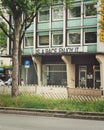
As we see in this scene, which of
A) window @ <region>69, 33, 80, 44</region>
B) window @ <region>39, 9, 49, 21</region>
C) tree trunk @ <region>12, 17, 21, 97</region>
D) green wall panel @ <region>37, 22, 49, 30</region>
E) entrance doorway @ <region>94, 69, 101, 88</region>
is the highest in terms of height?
window @ <region>39, 9, 49, 21</region>

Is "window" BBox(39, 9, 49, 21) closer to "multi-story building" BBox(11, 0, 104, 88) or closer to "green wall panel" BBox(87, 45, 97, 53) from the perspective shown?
"multi-story building" BBox(11, 0, 104, 88)

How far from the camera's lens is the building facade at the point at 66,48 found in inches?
1987

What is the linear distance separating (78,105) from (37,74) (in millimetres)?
33694

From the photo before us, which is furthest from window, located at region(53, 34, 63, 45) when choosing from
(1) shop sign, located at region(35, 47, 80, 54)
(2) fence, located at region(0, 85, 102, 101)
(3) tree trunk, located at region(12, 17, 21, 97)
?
(3) tree trunk, located at region(12, 17, 21, 97)

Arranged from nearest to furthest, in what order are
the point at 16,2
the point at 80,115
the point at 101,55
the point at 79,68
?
the point at 80,115 → the point at 16,2 → the point at 101,55 → the point at 79,68

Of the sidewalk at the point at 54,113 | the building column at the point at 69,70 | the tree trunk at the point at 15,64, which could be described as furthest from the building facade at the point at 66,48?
the sidewalk at the point at 54,113

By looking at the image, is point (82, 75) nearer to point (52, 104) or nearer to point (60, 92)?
point (60, 92)

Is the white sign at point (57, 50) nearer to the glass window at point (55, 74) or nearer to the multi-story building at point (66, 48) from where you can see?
the multi-story building at point (66, 48)

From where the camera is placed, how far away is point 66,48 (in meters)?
52.2

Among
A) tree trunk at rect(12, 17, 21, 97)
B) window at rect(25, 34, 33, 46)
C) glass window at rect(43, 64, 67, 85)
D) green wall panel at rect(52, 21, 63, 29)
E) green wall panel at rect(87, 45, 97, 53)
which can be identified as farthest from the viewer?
window at rect(25, 34, 33, 46)

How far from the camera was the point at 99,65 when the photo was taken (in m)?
49.8

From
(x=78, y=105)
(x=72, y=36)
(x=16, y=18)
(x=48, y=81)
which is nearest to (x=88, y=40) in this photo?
(x=72, y=36)

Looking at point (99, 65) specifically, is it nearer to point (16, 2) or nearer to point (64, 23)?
point (64, 23)

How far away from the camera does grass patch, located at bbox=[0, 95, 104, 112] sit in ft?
69.7
